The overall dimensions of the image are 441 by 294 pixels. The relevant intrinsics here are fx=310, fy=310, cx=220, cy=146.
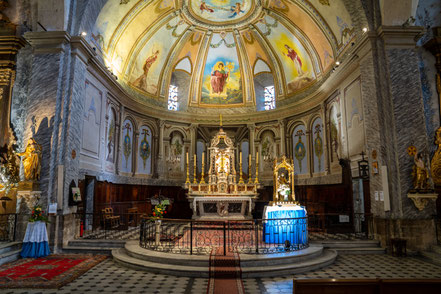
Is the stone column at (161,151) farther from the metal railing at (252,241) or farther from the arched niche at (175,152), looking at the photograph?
the metal railing at (252,241)

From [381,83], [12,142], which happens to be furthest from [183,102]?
[381,83]

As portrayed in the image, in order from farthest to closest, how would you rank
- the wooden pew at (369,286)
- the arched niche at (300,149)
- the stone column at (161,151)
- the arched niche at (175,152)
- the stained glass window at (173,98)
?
the stained glass window at (173,98) → the arched niche at (175,152) → the stone column at (161,151) → the arched niche at (300,149) → the wooden pew at (369,286)

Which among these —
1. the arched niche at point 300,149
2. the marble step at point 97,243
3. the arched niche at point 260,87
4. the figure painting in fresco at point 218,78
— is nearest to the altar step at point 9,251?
the marble step at point 97,243

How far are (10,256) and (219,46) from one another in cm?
1546

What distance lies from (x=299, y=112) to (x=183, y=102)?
24.5 ft

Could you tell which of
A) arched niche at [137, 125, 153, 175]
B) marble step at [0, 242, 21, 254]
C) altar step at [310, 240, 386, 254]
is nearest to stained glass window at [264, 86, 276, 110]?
arched niche at [137, 125, 153, 175]

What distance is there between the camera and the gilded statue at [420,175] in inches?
369

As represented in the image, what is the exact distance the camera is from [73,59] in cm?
1090

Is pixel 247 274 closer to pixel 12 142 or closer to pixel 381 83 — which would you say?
pixel 381 83

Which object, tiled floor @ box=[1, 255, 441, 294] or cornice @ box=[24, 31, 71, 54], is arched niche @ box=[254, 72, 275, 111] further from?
tiled floor @ box=[1, 255, 441, 294]

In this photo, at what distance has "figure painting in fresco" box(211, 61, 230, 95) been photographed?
20375mm

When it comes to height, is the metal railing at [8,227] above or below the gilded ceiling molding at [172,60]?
below

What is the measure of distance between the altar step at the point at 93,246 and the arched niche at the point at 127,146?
6.21 meters

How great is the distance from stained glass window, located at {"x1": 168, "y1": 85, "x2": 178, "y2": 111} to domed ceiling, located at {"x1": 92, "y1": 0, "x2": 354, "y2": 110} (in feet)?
0.86
